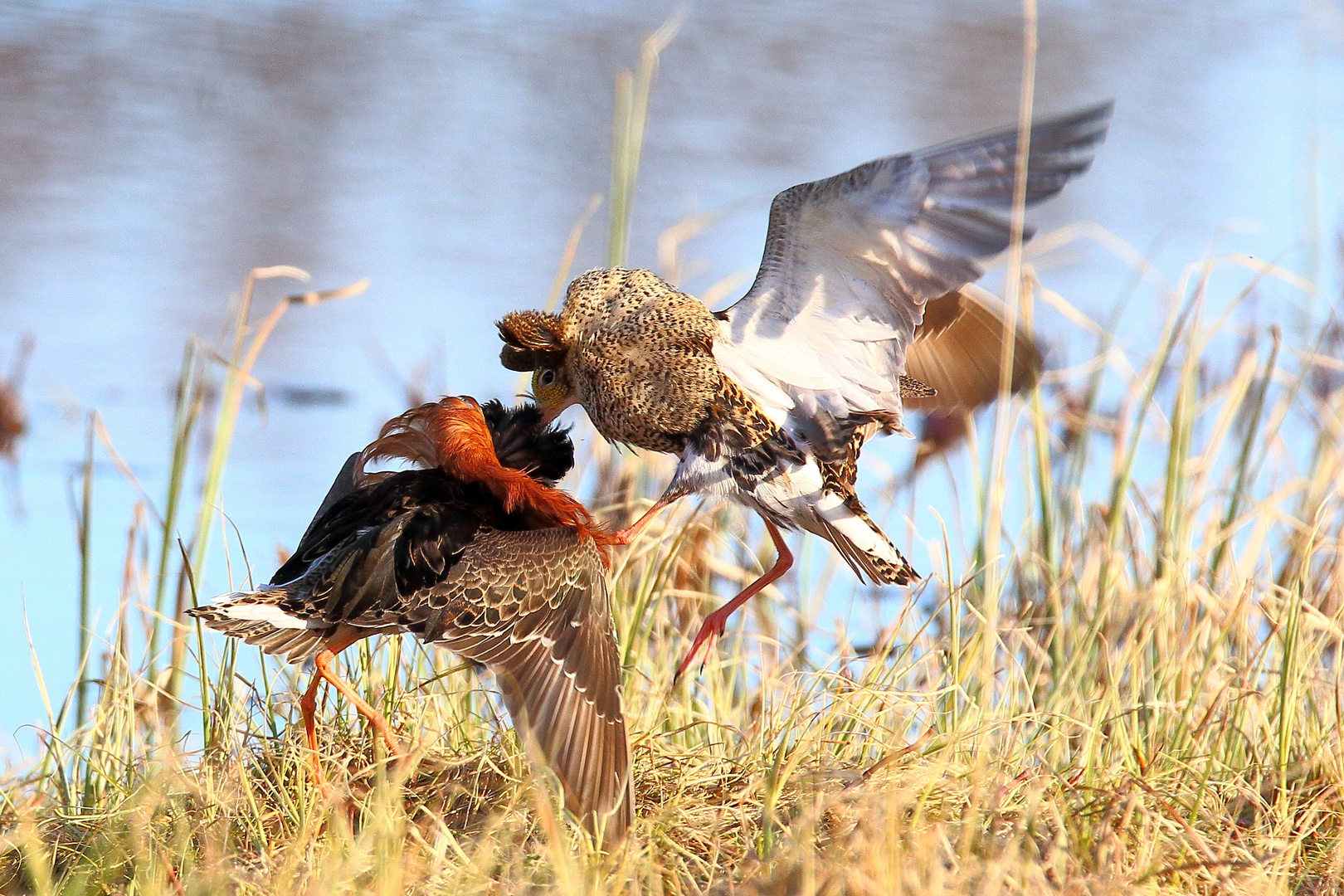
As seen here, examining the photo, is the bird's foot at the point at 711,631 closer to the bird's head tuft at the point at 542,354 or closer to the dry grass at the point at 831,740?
the dry grass at the point at 831,740

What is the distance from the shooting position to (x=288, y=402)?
818 cm

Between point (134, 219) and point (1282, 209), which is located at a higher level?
point (134, 219)

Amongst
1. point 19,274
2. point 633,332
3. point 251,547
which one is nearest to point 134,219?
point 19,274

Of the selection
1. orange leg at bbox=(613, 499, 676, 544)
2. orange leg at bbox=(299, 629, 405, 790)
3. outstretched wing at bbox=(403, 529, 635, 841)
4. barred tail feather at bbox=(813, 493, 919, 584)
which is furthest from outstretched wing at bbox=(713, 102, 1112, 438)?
orange leg at bbox=(299, 629, 405, 790)

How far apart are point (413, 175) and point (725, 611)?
8.27m

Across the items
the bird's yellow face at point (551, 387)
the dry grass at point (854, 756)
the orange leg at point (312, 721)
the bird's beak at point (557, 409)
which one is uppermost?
the bird's yellow face at point (551, 387)

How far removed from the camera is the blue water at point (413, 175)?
774 cm

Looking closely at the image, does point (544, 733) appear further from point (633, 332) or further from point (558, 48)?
point (558, 48)

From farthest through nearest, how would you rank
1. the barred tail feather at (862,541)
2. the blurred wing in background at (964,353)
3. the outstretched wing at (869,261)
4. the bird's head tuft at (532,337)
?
the blurred wing in background at (964,353)
the bird's head tuft at (532,337)
the barred tail feather at (862,541)
the outstretched wing at (869,261)

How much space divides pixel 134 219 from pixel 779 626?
261 inches

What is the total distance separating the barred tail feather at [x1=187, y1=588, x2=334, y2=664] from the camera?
135 inches

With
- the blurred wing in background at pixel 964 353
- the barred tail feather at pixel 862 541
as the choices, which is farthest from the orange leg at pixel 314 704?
the blurred wing in background at pixel 964 353

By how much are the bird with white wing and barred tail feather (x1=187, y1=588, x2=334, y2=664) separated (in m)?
0.87

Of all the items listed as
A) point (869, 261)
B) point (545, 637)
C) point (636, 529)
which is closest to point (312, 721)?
point (545, 637)
